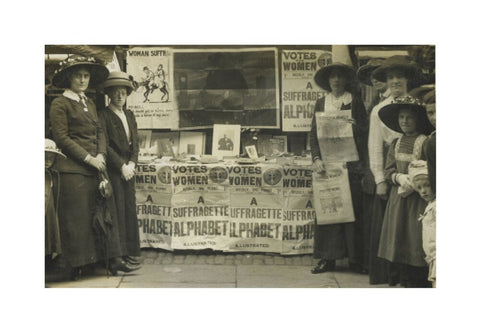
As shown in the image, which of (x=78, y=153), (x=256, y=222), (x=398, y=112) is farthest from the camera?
(x=256, y=222)

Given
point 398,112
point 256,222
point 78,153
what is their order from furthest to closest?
point 256,222 → point 398,112 → point 78,153

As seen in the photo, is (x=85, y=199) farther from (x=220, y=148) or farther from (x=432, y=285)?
(x=432, y=285)

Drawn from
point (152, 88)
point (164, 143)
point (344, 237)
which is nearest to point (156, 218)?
point (164, 143)

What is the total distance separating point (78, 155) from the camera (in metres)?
7.64

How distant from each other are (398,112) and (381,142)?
13.4 inches

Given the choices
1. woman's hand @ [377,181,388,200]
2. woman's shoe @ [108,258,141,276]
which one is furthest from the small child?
woman's shoe @ [108,258,141,276]

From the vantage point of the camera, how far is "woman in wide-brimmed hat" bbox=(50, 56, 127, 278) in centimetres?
763

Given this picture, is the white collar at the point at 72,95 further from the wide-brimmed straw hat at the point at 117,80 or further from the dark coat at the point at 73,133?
the wide-brimmed straw hat at the point at 117,80

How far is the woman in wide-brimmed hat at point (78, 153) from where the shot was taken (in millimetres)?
7629

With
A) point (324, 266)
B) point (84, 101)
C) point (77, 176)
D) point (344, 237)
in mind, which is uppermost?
point (84, 101)

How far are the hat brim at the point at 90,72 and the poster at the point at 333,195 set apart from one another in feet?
7.69

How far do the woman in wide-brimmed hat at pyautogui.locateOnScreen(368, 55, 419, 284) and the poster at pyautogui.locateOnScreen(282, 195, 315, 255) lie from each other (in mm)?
617

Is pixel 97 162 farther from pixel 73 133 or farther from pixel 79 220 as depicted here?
pixel 79 220

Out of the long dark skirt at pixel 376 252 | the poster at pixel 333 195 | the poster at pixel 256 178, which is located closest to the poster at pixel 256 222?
the poster at pixel 256 178
